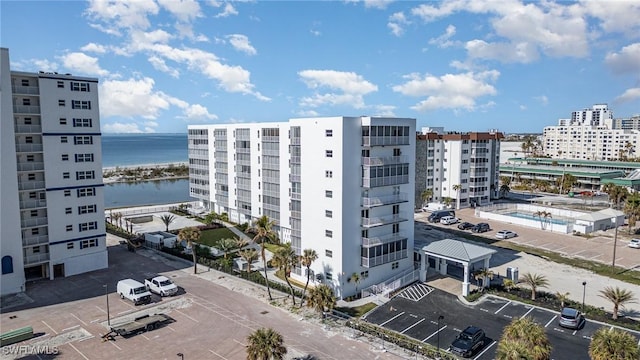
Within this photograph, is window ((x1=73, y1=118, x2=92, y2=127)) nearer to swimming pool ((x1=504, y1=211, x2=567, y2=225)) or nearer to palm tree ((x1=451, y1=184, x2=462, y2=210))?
palm tree ((x1=451, y1=184, x2=462, y2=210))

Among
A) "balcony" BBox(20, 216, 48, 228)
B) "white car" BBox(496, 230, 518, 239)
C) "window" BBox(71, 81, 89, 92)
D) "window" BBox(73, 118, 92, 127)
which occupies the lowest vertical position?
"white car" BBox(496, 230, 518, 239)

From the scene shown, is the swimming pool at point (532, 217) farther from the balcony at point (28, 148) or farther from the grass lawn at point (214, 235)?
the balcony at point (28, 148)

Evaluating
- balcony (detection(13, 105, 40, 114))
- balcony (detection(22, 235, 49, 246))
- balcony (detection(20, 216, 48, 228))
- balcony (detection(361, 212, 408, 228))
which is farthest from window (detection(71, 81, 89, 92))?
balcony (detection(361, 212, 408, 228))

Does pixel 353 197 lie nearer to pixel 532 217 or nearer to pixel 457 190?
pixel 532 217

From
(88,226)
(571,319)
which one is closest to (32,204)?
→ (88,226)

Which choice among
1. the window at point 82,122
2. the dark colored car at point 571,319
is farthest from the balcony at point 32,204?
the dark colored car at point 571,319
